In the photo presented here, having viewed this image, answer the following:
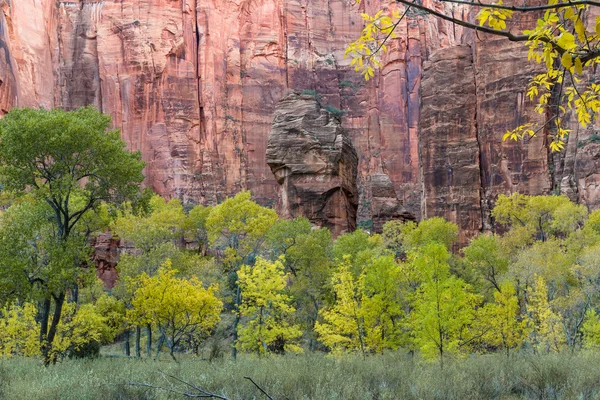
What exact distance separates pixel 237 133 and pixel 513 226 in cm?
3989

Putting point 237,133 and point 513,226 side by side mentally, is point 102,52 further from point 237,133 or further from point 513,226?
point 513,226

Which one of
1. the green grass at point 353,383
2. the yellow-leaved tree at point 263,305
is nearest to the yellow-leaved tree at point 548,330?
the yellow-leaved tree at point 263,305

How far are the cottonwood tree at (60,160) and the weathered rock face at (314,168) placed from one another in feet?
78.6

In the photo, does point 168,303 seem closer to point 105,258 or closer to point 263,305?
point 263,305

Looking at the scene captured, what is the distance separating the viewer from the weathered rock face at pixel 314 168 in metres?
40.7

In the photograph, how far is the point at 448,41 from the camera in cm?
8450

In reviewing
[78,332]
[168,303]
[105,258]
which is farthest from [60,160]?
[105,258]

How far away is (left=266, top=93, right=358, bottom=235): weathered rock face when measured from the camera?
40656 mm

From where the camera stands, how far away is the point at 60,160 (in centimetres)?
1625

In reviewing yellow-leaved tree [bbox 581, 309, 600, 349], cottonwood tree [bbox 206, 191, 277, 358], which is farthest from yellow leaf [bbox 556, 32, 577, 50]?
cottonwood tree [bbox 206, 191, 277, 358]

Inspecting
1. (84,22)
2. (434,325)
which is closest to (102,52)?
(84,22)

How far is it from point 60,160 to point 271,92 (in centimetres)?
5905

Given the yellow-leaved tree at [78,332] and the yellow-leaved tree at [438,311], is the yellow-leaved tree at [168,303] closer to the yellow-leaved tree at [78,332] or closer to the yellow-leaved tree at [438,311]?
the yellow-leaved tree at [78,332]

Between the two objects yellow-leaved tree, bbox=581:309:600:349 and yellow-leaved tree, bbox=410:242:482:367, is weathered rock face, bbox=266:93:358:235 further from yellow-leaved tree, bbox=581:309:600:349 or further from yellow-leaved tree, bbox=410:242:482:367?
yellow-leaved tree, bbox=581:309:600:349
